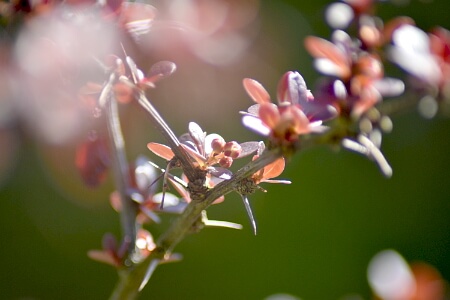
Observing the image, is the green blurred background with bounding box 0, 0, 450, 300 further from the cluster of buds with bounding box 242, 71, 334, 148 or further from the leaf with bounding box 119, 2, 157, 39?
the cluster of buds with bounding box 242, 71, 334, 148

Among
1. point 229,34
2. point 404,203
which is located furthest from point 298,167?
point 229,34

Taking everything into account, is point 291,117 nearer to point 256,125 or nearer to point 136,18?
point 256,125

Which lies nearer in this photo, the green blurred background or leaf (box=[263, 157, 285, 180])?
leaf (box=[263, 157, 285, 180])

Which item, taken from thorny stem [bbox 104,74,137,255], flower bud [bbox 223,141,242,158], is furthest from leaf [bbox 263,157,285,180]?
thorny stem [bbox 104,74,137,255]

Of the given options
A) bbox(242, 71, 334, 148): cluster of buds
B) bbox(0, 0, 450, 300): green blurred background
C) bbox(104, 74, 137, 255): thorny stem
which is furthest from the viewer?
bbox(0, 0, 450, 300): green blurred background

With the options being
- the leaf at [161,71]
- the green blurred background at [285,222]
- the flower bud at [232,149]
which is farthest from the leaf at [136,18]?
the green blurred background at [285,222]

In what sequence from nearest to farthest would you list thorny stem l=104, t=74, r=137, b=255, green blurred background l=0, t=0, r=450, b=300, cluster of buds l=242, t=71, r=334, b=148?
cluster of buds l=242, t=71, r=334, b=148 → thorny stem l=104, t=74, r=137, b=255 → green blurred background l=0, t=0, r=450, b=300
